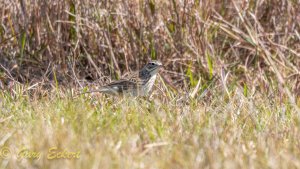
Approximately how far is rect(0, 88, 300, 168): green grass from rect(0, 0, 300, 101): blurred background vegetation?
1.40 metres

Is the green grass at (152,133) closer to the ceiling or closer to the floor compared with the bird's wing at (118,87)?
closer to the ceiling

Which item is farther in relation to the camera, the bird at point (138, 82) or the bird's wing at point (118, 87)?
the bird at point (138, 82)

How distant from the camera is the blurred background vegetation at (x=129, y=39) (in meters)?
7.71

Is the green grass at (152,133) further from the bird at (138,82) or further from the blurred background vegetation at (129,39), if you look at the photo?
the blurred background vegetation at (129,39)

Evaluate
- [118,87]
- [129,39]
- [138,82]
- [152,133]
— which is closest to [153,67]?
[138,82]

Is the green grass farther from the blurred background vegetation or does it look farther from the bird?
the blurred background vegetation

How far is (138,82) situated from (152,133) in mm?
2235

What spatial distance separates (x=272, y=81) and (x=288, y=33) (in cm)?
91

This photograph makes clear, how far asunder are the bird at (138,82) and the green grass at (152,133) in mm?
628

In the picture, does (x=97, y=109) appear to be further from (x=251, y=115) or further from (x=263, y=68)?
(x=263, y=68)

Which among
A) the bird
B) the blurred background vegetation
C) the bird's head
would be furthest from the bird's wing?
the blurred background vegetation

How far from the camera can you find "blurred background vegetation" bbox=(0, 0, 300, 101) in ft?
25.3

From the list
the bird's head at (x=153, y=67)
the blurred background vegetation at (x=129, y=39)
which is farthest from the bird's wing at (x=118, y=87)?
the blurred background vegetation at (x=129, y=39)

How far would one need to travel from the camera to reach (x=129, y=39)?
786 cm
